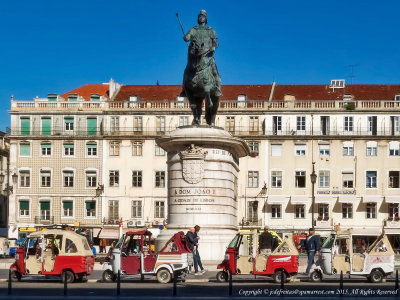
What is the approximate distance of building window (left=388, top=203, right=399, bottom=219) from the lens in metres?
79.4

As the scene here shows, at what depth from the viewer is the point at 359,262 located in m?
27.7

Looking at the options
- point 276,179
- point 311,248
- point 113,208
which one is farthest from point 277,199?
point 311,248

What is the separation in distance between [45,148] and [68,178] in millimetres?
3526

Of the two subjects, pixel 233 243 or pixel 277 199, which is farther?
pixel 277 199

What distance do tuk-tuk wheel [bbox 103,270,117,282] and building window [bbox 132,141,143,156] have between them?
54.9 m

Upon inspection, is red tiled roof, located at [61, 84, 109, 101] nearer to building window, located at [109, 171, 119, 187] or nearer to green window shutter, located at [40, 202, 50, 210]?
building window, located at [109, 171, 119, 187]

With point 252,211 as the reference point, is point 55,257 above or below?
below

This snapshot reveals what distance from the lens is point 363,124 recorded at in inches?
3162

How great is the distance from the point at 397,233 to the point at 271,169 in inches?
485

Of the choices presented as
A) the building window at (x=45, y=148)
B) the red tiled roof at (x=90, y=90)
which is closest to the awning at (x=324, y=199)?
the red tiled roof at (x=90, y=90)

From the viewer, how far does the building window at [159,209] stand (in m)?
81.1

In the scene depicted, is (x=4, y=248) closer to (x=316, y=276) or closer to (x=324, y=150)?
(x=316, y=276)

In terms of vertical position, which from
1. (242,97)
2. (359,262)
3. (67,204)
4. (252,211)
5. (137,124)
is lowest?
(359,262)

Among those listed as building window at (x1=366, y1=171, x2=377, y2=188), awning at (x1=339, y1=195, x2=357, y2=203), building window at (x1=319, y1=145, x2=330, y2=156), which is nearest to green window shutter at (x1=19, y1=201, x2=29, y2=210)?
building window at (x1=319, y1=145, x2=330, y2=156)
